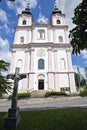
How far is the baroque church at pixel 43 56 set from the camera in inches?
1312

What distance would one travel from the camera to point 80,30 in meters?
4.46

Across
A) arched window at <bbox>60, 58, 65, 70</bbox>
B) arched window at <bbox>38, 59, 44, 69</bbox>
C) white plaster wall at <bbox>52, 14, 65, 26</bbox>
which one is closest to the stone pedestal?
arched window at <bbox>38, 59, 44, 69</bbox>

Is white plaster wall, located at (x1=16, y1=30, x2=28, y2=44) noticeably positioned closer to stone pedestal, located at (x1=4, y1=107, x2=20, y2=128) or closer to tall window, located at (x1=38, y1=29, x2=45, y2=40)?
tall window, located at (x1=38, y1=29, x2=45, y2=40)

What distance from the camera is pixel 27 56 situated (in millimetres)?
36344

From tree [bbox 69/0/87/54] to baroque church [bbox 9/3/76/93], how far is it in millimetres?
27626

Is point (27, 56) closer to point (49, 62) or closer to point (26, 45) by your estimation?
point (26, 45)

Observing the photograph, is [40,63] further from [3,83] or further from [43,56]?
[3,83]

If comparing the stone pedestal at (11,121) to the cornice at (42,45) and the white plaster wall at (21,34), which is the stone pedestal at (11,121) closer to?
the cornice at (42,45)

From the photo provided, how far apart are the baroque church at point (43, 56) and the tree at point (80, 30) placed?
27.6 metres

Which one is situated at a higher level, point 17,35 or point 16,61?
point 17,35

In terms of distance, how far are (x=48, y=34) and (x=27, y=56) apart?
8.17 meters

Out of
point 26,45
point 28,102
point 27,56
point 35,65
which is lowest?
point 28,102

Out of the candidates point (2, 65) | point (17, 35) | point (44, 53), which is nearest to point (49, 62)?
point (44, 53)

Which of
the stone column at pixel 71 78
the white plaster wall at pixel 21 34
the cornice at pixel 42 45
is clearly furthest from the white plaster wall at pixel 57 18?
the stone column at pixel 71 78
